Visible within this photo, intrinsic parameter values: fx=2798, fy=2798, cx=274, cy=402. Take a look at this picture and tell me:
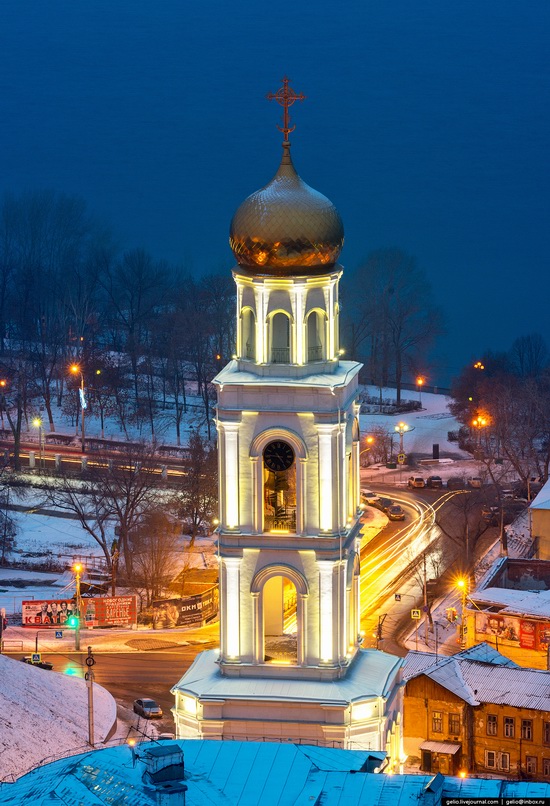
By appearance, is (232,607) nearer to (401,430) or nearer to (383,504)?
(383,504)

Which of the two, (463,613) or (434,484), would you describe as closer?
(463,613)

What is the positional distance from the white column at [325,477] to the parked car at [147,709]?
2556 cm

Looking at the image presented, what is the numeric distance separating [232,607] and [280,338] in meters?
7.58

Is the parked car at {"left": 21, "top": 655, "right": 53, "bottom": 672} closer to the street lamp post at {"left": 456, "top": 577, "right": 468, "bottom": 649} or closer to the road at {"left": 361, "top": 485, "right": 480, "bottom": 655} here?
the road at {"left": 361, "top": 485, "right": 480, "bottom": 655}

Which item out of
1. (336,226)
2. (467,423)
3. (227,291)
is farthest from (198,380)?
(336,226)

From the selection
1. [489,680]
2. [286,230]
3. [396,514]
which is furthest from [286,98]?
[396,514]

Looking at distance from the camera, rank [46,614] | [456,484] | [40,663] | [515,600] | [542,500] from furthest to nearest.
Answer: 1. [456,484]
2. [542,500]
3. [46,614]
4. [515,600]
5. [40,663]

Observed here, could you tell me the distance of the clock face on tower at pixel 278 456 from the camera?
251 feet

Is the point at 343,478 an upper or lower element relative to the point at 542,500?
lower

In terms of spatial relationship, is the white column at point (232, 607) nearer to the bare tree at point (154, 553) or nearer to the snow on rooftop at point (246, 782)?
the snow on rooftop at point (246, 782)

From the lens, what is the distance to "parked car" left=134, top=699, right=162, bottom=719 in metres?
100

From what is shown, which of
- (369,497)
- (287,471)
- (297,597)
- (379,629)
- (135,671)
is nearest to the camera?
(297,597)

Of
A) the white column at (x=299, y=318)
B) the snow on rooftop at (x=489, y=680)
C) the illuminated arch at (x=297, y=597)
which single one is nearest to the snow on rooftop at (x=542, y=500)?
the snow on rooftop at (x=489, y=680)

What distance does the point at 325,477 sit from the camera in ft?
250
